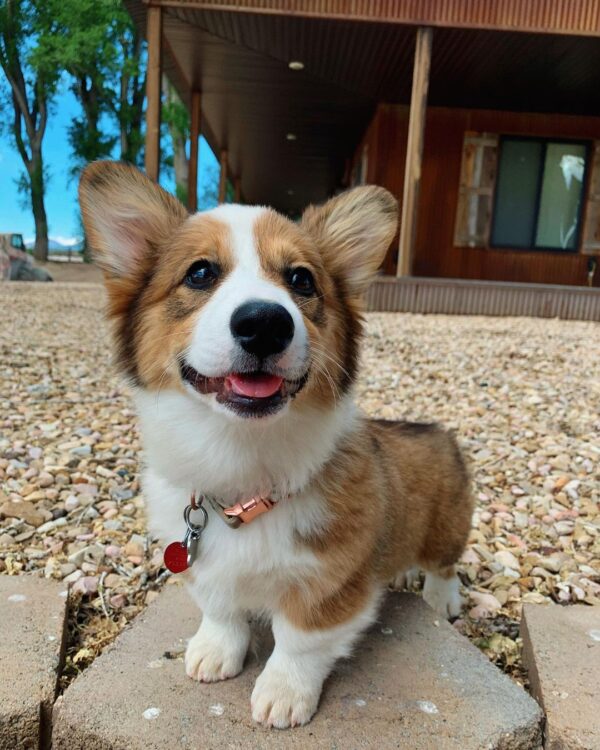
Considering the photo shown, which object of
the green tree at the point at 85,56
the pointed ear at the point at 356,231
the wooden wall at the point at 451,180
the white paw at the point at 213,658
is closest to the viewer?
the white paw at the point at 213,658

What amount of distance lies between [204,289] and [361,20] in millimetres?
7581

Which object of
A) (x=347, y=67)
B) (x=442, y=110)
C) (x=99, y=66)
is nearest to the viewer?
(x=347, y=67)

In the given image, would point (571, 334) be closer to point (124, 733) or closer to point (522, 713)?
point (522, 713)

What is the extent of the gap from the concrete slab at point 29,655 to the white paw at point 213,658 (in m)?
0.38

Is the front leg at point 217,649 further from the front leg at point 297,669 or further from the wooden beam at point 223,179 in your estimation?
the wooden beam at point 223,179

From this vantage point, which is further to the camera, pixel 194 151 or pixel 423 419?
pixel 194 151

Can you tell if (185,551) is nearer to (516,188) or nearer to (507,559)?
(507,559)

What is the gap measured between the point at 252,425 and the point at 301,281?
1.62 ft

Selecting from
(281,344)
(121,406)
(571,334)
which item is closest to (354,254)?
(281,344)

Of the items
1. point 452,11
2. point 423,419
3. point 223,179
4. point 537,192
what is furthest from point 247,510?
point 223,179

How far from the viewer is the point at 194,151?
11.4m

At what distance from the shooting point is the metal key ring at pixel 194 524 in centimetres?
179

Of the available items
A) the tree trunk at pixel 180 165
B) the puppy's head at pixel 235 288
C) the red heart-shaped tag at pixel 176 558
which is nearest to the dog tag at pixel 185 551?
the red heart-shaped tag at pixel 176 558

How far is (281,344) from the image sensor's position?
1.51 m
